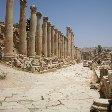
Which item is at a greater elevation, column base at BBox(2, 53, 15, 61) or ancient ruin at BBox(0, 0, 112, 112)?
column base at BBox(2, 53, 15, 61)

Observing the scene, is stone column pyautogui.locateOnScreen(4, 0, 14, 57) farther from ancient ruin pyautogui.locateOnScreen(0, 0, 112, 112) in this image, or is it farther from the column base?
the column base

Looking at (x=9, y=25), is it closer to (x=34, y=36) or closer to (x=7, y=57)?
(x=7, y=57)

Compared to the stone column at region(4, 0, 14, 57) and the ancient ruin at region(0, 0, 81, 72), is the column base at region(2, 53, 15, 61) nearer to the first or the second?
the ancient ruin at region(0, 0, 81, 72)

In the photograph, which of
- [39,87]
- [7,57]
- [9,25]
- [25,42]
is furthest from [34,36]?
[39,87]

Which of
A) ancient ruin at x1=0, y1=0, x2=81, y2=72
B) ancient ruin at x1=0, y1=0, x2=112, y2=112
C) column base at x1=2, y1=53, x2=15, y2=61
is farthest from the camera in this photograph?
ancient ruin at x1=0, y1=0, x2=81, y2=72

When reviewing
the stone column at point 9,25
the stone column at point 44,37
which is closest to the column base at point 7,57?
the stone column at point 9,25

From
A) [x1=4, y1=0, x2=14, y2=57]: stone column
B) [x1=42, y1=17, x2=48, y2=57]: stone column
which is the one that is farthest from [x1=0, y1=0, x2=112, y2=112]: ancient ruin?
[x1=42, y1=17, x2=48, y2=57]: stone column

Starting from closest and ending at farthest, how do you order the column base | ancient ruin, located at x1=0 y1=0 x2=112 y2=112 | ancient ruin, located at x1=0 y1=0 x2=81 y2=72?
ancient ruin, located at x1=0 y1=0 x2=112 y2=112 < the column base < ancient ruin, located at x1=0 y1=0 x2=81 y2=72

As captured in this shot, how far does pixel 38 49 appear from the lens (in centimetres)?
3188

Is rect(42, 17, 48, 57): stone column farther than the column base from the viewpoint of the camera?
Yes

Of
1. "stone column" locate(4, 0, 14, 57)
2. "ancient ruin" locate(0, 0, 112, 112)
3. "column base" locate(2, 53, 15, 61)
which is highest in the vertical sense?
"stone column" locate(4, 0, 14, 57)

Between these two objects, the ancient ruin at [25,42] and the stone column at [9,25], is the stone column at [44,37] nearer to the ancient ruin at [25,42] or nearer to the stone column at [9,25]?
the ancient ruin at [25,42]

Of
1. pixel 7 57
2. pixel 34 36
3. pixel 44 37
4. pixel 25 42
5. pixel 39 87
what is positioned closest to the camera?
pixel 39 87

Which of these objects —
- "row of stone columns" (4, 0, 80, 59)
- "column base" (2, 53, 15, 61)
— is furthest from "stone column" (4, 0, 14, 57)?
"column base" (2, 53, 15, 61)
